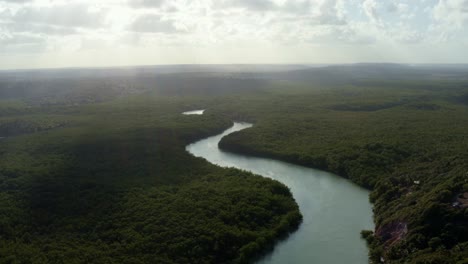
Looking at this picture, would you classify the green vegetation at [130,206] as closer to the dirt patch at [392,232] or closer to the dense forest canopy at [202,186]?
the dense forest canopy at [202,186]

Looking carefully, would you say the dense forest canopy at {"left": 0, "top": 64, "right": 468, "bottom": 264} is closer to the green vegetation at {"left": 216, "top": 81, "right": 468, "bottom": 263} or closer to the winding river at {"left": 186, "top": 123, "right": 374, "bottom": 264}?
the green vegetation at {"left": 216, "top": 81, "right": 468, "bottom": 263}

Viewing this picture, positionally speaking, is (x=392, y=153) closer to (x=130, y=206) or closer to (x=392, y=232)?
(x=392, y=232)

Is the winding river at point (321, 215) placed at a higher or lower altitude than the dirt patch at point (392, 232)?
lower

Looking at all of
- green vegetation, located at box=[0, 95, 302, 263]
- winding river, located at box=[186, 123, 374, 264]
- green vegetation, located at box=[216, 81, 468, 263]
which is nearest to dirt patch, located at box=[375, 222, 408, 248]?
green vegetation, located at box=[216, 81, 468, 263]

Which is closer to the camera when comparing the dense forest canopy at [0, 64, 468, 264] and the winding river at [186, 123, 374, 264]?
the dense forest canopy at [0, 64, 468, 264]

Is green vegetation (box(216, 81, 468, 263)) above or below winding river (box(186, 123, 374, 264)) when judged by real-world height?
above

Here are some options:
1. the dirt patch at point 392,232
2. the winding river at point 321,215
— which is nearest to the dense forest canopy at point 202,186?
the dirt patch at point 392,232
